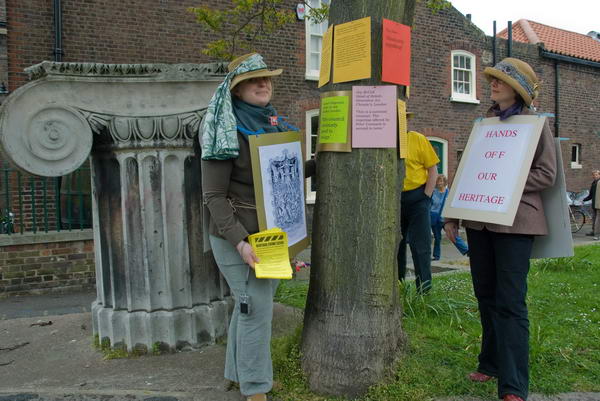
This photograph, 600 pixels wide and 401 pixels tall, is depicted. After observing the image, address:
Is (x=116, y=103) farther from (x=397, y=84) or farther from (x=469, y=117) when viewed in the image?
(x=469, y=117)

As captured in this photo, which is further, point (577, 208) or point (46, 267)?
point (577, 208)

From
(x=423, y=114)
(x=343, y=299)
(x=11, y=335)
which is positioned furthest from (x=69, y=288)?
(x=423, y=114)

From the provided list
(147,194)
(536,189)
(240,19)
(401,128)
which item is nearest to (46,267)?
(147,194)

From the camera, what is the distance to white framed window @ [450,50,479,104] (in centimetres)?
1538

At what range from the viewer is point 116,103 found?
3.66m

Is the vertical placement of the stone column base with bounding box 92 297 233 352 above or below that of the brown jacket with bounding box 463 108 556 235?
below

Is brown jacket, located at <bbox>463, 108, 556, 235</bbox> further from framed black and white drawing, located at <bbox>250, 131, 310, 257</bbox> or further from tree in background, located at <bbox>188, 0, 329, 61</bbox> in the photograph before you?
tree in background, located at <bbox>188, 0, 329, 61</bbox>

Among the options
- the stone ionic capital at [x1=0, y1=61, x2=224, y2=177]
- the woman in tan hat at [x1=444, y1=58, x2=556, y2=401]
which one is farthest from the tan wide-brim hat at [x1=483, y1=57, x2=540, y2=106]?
the stone ionic capital at [x1=0, y1=61, x2=224, y2=177]

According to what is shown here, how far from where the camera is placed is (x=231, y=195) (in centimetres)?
279

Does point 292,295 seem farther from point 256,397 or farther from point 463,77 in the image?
point 463,77

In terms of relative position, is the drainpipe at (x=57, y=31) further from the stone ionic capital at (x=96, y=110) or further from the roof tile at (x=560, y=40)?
the roof tile at (x=560, y=40)

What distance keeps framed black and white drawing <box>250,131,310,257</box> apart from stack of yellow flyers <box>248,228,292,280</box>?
10cm

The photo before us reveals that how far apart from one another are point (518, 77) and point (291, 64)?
10.2 meters

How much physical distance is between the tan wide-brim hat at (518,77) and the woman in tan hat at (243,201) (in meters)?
1.26
